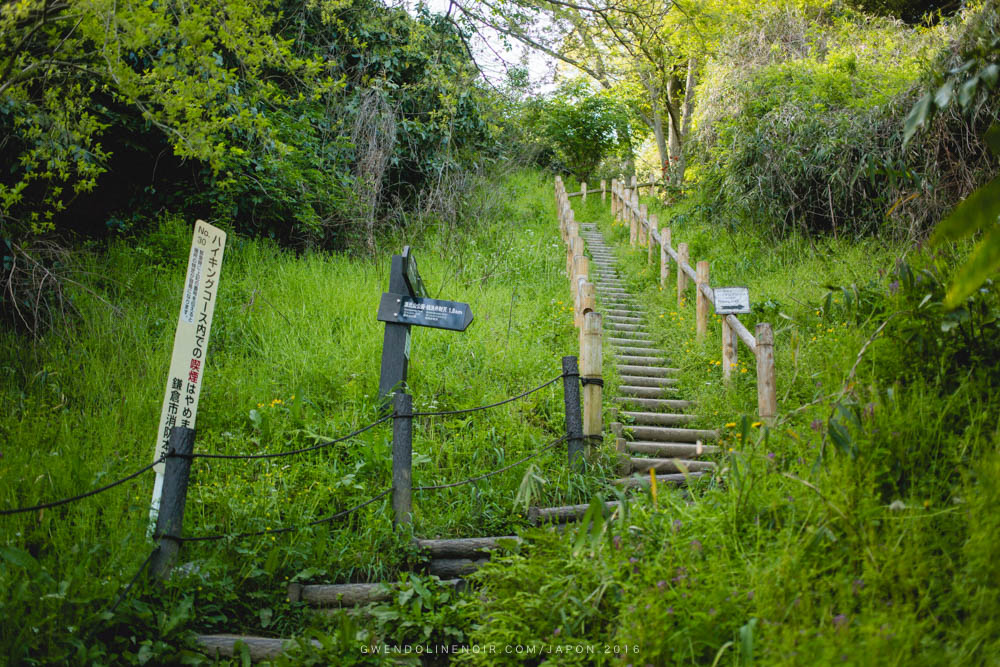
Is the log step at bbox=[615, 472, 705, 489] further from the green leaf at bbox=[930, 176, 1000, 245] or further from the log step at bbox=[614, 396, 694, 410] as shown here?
the green leaf at bbox=[930, 176, 1000, 245]

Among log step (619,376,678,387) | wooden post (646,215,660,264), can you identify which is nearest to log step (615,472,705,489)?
log step (619,376,678,387)

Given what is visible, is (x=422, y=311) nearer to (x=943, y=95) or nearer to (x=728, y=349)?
(x=728, y=349)

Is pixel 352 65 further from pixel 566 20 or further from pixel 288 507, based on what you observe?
pixel 288 507

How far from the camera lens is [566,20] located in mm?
5559

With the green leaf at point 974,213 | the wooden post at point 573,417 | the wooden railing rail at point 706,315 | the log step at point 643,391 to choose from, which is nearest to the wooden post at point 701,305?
the wooden railing rail at point 706,315

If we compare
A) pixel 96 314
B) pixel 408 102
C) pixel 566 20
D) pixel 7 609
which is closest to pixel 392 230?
pixel 408 102

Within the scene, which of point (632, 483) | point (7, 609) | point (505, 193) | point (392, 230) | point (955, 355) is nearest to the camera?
point (7, 609)

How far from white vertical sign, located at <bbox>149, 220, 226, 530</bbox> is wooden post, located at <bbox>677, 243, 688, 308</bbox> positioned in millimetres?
6778

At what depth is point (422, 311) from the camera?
5.54 metres

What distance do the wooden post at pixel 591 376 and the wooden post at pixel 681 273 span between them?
4.27m

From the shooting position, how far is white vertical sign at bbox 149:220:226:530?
13.1 feet

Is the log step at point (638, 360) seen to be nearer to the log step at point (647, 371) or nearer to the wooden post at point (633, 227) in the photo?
the log step at point (647, 371)

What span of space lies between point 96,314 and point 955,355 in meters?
7.35

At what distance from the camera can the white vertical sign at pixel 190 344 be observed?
401 cm
